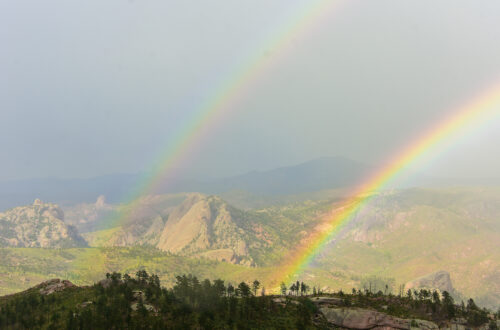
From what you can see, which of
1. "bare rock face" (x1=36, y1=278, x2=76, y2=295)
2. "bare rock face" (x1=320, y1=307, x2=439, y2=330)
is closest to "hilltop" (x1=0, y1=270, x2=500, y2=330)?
"bare rock face" (x1=320, y1=307, x2=439, y2=330)

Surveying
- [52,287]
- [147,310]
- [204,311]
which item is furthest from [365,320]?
[52,287]

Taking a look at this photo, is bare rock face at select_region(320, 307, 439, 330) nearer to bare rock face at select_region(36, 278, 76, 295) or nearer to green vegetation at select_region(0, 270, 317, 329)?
green vegetation at select_region(0, 270, 317, 329)

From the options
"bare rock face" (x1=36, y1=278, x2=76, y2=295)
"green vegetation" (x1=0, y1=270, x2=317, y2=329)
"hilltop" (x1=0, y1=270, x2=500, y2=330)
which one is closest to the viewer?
"green vegetation" (x1=0, y1=270, x2=317, y2=329)

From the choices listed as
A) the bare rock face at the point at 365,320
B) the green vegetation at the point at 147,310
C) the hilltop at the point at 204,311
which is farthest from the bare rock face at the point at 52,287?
the bare rock face at the point at 365,320

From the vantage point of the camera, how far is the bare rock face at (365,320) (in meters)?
146

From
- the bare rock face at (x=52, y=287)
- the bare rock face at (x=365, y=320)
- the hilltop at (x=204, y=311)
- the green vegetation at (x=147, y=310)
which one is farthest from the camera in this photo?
the bare rock face at (x=52, y=287)

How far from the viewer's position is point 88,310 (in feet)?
482

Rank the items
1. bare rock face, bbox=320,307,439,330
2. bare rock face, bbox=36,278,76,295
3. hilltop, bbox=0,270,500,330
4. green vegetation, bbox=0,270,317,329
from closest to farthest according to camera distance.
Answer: green vegetation, bbox=0,270,317,329 → hilltop, bbox=0,270,500,330 → bare rock face, bbox=320,307,439,330 → bare rock face, bbox=36,278,76,295

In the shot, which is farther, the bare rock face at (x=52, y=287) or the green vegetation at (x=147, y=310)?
the bare rock face at (x=52, y=287)

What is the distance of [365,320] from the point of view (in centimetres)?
15162

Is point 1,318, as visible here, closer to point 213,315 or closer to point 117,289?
point 117,289

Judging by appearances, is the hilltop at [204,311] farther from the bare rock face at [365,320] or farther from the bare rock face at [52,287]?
the bare rock face at [52,287]

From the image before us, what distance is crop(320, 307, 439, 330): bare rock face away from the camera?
146 metres

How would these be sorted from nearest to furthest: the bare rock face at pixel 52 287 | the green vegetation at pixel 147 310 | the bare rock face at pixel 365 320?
the green vegetation at pixel 147 310 < the bare rock face at pixel 365 320 < the bare rock face at pixel 52 287
